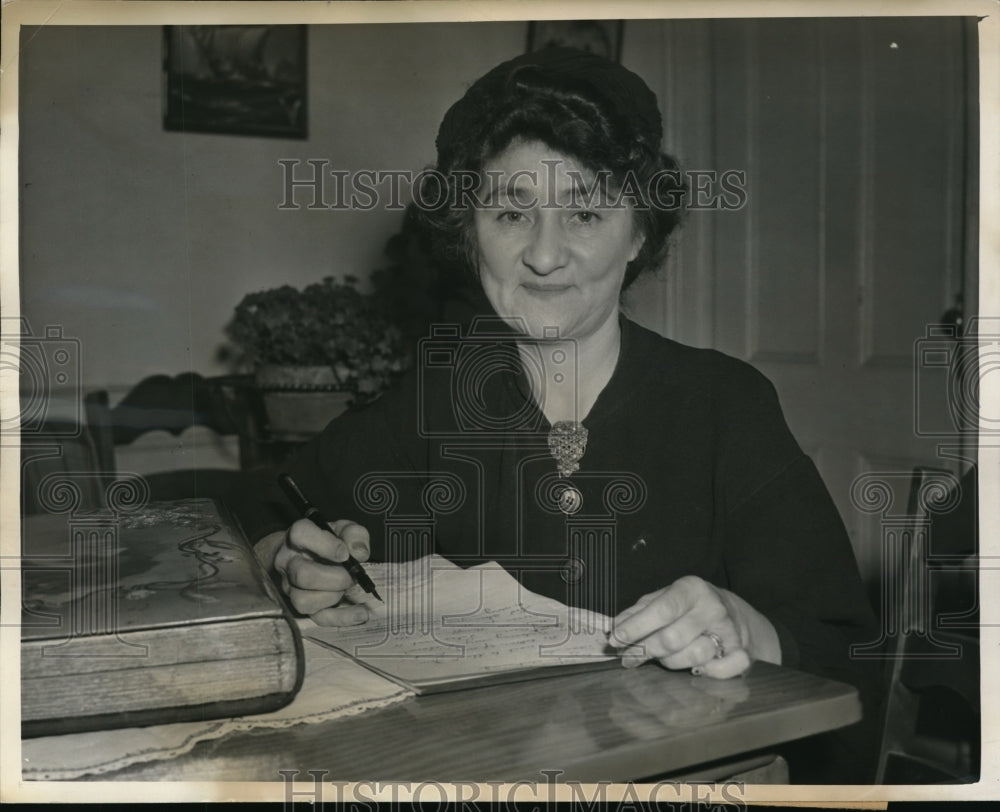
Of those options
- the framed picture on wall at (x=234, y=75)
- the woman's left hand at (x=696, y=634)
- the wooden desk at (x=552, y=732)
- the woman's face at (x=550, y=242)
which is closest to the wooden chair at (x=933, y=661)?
the woman's left hand at (x=696, y=634)

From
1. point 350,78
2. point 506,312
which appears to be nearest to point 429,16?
point 350,78

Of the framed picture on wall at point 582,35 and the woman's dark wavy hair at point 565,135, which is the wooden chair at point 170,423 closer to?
the woman's dark wavy hair at point 565,135

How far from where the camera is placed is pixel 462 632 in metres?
0.84

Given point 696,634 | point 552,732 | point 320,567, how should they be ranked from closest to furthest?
point 552,732 → point 696,634 → point 320,567

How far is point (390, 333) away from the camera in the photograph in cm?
97

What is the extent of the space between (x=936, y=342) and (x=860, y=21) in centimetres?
35

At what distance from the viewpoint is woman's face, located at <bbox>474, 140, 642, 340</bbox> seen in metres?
0.89

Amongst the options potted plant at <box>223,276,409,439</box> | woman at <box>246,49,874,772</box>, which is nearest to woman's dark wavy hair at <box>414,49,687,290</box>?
woman at <box>246,49,874,772</box>

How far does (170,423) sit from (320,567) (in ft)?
0.79

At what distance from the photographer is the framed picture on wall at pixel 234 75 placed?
940 mm
